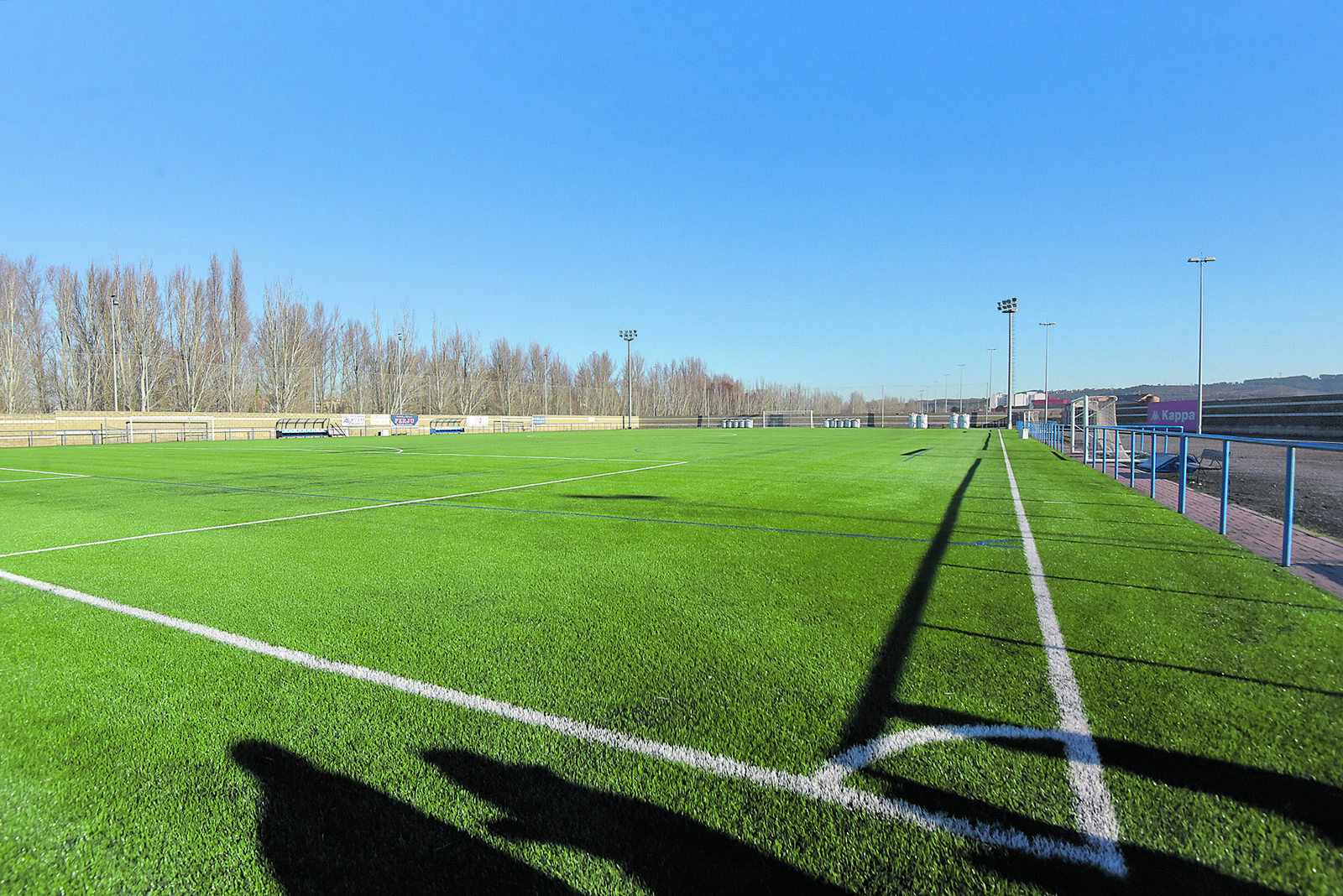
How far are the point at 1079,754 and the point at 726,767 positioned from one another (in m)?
1.28

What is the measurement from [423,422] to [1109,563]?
5051 cm

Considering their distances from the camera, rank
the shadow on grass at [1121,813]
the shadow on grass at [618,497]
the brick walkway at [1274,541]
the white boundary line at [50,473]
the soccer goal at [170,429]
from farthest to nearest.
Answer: the soccer goal at [170,429]
the white boundary line at [50,473]
the shadow on grass at [618,497]
the brick walkway at [1274,541]
the shadow on grass at [1121,813]

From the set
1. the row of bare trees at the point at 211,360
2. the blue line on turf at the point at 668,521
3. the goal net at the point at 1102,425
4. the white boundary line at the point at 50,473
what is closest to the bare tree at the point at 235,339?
the row of bare trees at the point at 211,360

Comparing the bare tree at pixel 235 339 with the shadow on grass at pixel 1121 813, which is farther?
the bare tree at pixel 235 339

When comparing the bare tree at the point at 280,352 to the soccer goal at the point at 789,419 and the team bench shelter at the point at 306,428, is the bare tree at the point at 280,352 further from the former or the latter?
the soccer goal at the point at 789,419

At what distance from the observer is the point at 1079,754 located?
228 cm

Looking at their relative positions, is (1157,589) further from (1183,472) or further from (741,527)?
(1183,472)

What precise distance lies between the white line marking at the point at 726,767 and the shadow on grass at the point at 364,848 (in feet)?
2.00

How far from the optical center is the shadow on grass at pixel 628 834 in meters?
1.70

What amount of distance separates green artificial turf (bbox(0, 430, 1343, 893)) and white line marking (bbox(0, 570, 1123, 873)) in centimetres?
4

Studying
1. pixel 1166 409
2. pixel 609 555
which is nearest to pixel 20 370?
pixel 609 555

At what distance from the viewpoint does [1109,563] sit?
17.6ft

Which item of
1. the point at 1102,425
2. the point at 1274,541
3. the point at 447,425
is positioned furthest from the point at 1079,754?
the point at 447,425

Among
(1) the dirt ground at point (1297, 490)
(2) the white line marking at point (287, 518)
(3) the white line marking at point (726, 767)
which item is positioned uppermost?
(3) the white line marking at point (726, 767)
